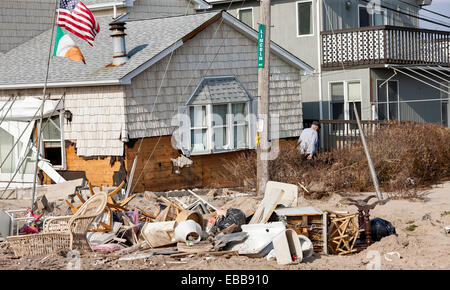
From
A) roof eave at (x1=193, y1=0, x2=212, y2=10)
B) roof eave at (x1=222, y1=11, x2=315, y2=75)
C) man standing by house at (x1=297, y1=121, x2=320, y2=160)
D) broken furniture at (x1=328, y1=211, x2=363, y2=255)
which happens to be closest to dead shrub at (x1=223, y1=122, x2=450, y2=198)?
man standing by house at (x1=297, y1=121, x2=320, y2=160)

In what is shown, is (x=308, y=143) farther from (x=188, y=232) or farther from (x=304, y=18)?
(x=304, y=18)

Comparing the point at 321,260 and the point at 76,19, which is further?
the point at 76,19

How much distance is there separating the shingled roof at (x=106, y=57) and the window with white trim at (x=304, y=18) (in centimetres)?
538

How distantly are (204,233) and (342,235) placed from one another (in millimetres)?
2166

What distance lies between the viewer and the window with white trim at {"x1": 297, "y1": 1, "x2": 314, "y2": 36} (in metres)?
25.8

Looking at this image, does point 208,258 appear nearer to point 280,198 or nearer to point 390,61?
point 280,198

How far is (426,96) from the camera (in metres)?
27.8

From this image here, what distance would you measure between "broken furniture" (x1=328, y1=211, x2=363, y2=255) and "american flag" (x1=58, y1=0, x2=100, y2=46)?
26.0 ft

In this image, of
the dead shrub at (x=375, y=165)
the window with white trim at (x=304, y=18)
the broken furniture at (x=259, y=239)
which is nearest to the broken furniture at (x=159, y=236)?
the broken furniture at (x=259, y=239)

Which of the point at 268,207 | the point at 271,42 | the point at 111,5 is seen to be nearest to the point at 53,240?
the point at 268,207

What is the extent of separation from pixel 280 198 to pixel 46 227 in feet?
13.0

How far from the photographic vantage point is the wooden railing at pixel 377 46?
2459cm

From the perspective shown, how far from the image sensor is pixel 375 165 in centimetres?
1738
